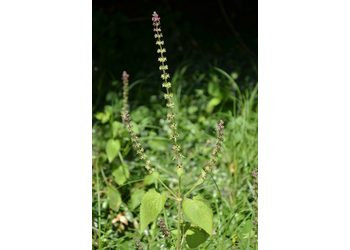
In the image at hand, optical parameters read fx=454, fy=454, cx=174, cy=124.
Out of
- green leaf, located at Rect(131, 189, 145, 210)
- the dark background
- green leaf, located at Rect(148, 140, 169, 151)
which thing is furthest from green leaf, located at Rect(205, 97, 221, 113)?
green leaf, located at Rect(131, 189, 145, 210)

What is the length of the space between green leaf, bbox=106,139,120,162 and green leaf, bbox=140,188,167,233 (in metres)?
0.67

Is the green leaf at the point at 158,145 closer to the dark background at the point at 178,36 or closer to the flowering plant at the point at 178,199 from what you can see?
the dark background at the point at 178,36

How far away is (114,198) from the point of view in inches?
76.6

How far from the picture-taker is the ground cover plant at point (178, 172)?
4.69 ft

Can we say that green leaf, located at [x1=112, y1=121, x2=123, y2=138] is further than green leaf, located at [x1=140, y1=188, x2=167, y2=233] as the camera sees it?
Yes

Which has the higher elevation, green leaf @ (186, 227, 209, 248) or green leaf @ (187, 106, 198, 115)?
green leaf @ (187, 106, 198, 115)

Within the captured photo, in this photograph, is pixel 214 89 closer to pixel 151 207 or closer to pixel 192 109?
pixel 192 109

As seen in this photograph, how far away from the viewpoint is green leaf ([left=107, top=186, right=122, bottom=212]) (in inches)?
75.9

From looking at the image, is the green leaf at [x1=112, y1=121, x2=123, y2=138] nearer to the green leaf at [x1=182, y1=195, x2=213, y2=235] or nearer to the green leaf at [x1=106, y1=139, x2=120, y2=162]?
the green leaf at [x1=106, y1=139, x2=120, y2=162]

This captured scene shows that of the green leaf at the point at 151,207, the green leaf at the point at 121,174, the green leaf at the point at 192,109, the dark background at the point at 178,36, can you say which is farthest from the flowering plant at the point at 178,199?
the dark background at the point at 178,36

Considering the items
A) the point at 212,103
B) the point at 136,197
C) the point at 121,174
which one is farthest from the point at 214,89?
the point at 136,197

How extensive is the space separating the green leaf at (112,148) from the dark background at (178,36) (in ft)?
2.80
